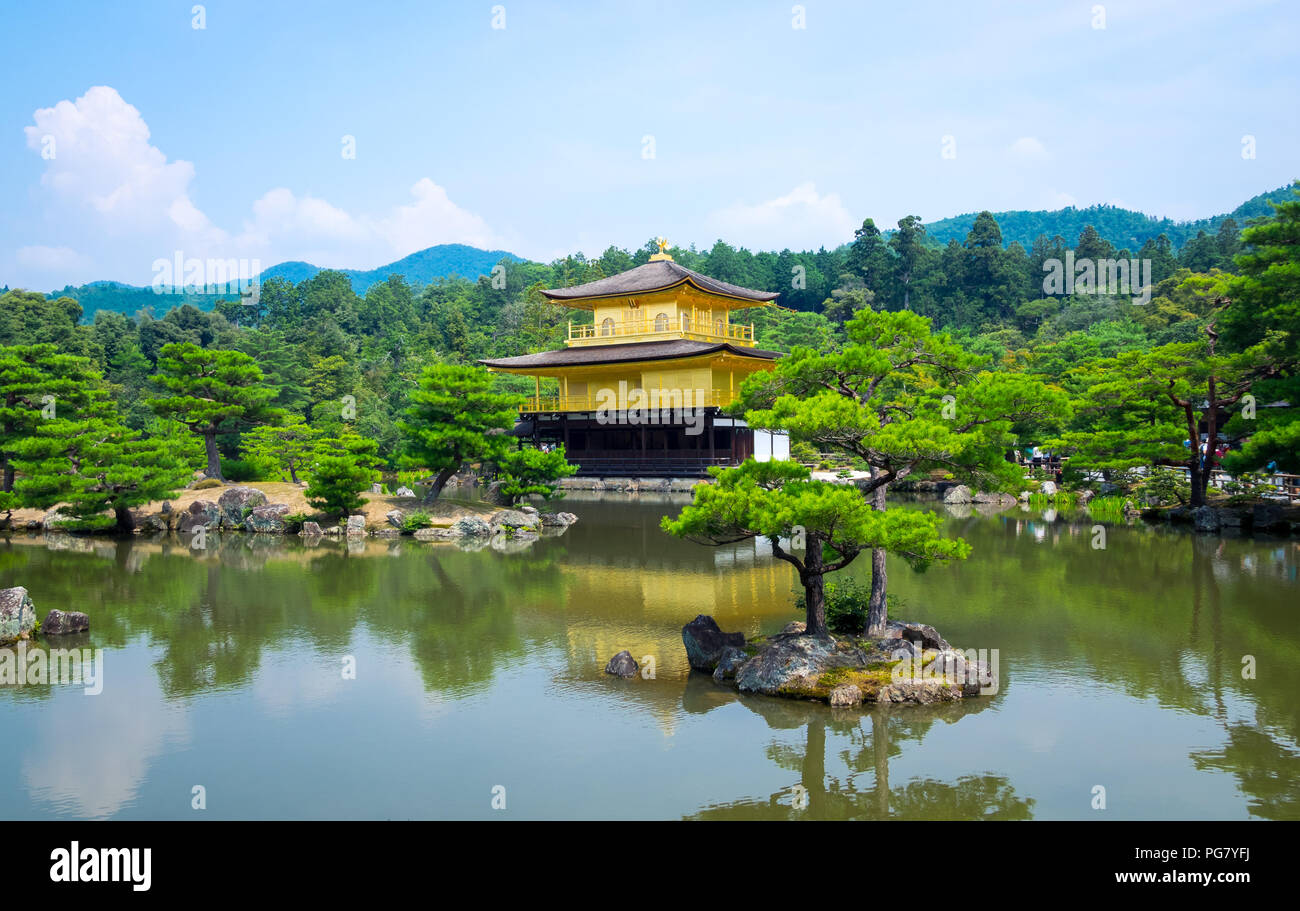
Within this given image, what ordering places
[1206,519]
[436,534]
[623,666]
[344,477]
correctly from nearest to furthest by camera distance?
[623,666] → [1206,519] → [344,477] → [436,534]

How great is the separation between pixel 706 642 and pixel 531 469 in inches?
567

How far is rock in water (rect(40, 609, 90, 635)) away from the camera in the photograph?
1290cm

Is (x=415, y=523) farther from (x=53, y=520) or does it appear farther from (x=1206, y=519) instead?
(x=1206, y=519)

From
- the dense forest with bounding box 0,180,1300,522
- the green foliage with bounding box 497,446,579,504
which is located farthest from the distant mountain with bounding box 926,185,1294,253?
the green foliage with bounding box 497,446,579,504

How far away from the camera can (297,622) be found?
1370 cm

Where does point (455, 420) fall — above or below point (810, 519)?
above

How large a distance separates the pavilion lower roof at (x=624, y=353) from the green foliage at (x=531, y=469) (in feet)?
29.4

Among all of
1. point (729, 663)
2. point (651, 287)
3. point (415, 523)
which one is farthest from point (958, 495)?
point (729, 663)

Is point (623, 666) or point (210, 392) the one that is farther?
point (210, 392)

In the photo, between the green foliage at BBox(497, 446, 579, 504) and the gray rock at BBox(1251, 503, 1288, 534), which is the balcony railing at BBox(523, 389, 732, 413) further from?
the gray rock at BBox(1251, 503, 1288, 534)

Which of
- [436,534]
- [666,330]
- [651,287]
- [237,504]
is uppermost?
[651,287]

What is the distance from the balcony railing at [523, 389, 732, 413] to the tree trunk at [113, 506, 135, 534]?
15.7m

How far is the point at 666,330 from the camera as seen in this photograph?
3609 cm
